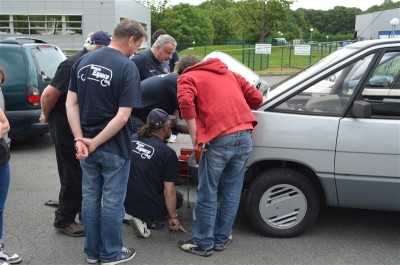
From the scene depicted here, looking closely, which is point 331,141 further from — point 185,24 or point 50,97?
point 185,24

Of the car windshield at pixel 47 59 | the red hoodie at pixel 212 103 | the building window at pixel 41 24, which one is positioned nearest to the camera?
the red hoodie at pixel 212 103

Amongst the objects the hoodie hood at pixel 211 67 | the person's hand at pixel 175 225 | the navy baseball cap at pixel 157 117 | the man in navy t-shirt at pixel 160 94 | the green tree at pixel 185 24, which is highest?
the green tree at pixel 185 24

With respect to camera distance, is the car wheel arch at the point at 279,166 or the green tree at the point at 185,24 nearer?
the car wheel arch at the point at 279,166

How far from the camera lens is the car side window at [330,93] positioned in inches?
148

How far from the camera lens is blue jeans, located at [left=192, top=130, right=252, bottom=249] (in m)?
3.54

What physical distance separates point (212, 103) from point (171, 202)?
1.09 metres

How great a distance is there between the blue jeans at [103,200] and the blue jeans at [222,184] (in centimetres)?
64

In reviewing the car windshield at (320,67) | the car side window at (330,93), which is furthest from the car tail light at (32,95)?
the car side window at (330,93)

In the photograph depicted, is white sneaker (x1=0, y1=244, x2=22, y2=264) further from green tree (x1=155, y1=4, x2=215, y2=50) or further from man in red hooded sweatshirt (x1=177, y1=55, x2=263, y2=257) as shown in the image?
green tree (x1=155, y1=4, x2=215, y2=50)

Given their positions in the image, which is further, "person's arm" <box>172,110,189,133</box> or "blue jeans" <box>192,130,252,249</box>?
"person's arm" <box>172,110,189,133</box>

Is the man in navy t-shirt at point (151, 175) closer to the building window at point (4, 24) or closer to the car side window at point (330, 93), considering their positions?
the car side window at point (330, 93)

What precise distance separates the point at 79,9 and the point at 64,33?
2803 mm

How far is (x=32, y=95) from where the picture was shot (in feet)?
22.6

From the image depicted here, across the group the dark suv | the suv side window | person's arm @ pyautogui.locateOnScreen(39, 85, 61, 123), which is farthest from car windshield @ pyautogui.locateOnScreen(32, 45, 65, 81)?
person's arm @ pyautogui.locateOnScreen(39, 85, 61, 123)
